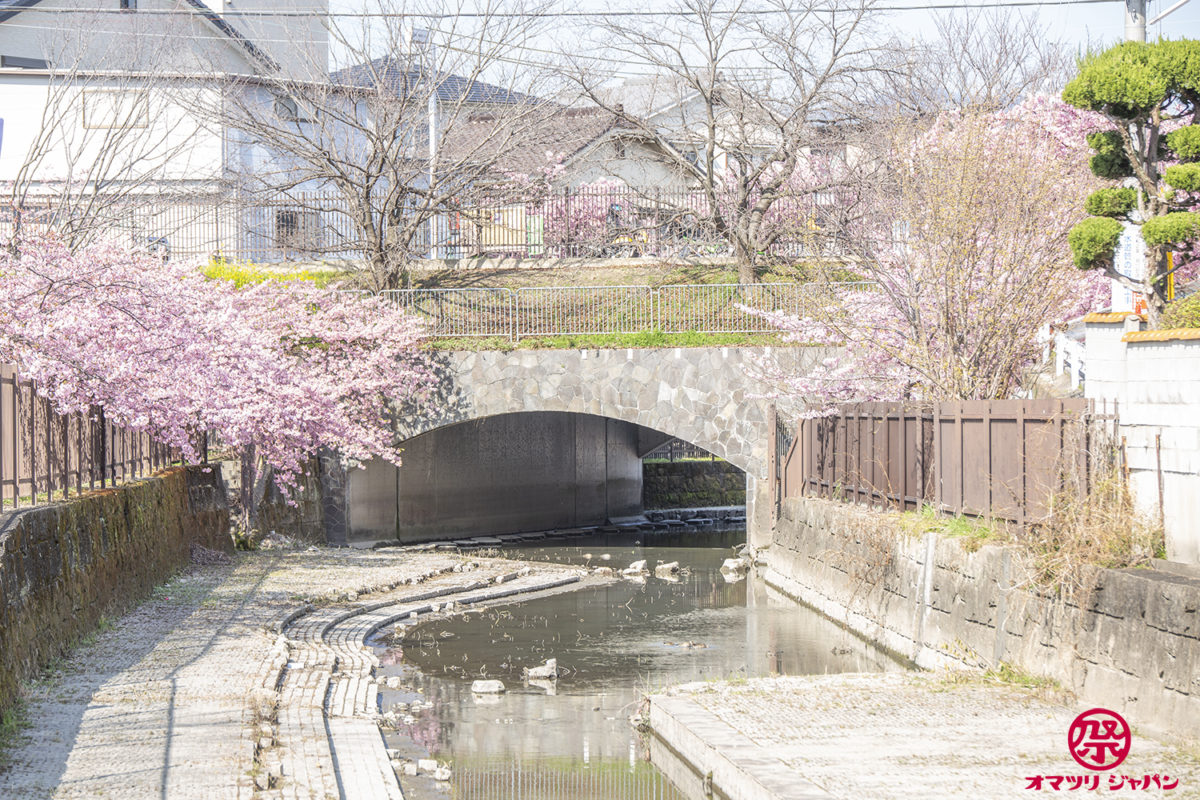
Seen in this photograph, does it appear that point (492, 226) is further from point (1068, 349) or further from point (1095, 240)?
point (1095, 240)

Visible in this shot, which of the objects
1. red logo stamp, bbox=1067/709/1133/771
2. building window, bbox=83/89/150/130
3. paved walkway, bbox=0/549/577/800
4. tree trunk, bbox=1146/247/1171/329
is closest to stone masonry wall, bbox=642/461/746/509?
building window, bbox=83/89/150/130

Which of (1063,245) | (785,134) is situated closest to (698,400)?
(785,134)

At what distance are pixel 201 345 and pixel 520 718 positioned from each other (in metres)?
9.71

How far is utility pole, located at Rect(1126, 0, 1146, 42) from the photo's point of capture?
45.6 ft

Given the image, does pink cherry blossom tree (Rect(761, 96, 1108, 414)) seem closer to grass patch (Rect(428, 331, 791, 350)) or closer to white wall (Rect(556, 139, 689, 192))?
grass patch (Rect(428, 331, 791, 350))

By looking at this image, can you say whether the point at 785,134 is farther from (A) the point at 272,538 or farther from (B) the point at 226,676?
(B) the point at 226,676

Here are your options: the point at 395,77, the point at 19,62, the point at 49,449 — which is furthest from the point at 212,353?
the point at 19,62

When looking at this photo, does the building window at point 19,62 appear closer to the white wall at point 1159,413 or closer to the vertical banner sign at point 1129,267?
the vertical banner sign at point 1129,267

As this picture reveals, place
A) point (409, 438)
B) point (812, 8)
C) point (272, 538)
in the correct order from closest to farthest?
1. point (272, 538)
2. point (409, 438)
3. point (812, 8)

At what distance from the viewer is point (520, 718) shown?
36.1 feet

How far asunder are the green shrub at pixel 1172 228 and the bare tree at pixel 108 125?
16.6m

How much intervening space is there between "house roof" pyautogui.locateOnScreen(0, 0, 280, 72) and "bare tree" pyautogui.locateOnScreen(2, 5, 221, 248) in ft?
2.22

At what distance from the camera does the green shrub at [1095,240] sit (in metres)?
12.8

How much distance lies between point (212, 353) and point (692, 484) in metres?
21.1
